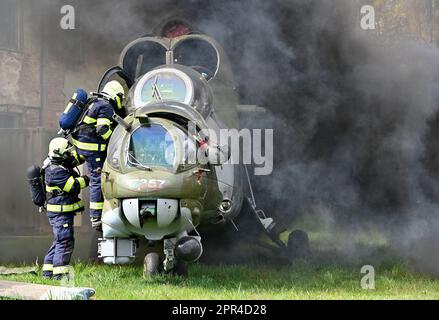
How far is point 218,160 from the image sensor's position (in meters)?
9.27

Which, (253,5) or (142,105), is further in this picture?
(253,5)

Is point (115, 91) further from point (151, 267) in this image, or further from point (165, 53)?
point (151, 267)

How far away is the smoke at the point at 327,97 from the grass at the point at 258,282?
190 centimetres

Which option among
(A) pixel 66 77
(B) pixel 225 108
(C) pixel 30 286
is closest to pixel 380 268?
(B) pixel 225 108

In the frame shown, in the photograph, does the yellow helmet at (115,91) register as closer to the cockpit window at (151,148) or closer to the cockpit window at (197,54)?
the cockpit window at (197,54)

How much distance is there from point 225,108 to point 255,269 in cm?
220

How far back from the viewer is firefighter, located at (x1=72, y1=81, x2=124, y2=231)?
9.88 m

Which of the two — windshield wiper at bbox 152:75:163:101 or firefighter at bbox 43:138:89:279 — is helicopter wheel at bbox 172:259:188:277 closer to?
firefighter at bbox 43:138:89:279

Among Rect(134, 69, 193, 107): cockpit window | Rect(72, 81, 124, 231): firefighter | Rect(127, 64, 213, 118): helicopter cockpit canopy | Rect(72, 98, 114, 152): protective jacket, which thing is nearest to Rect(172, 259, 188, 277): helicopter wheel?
Rect(72, 81, 124, 231): firefighter

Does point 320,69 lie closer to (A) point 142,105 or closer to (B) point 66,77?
(A) point 142,105

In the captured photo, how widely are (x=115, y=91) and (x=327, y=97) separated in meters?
5.13

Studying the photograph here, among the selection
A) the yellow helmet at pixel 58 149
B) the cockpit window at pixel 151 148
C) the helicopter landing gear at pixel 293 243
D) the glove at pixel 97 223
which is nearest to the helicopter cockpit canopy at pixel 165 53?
the yellow helmet at pixel 58 149

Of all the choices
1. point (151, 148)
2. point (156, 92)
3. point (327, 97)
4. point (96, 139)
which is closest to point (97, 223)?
point (96, 139)

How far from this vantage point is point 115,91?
10.5 metres
